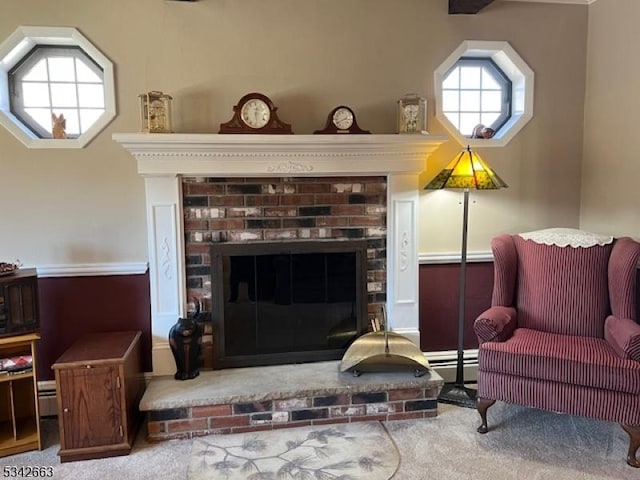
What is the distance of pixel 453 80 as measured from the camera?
3432 mm

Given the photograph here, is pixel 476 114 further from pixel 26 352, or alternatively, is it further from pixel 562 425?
pixel 26 352

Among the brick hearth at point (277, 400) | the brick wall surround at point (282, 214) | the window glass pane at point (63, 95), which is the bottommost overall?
the brick hearth at point (277, 400)

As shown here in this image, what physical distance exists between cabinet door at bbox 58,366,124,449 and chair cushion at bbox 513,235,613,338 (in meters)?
2.37

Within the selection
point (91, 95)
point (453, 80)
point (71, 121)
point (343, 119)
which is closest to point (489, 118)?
point (453, 80)

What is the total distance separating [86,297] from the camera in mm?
3006

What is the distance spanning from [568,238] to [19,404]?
3.40 meters

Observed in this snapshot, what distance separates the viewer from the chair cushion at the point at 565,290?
290cm

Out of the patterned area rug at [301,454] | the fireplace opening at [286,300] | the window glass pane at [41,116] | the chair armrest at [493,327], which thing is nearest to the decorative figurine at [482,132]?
the fireplace opening at [286,300]

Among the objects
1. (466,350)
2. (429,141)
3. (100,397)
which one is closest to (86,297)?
(100,397)

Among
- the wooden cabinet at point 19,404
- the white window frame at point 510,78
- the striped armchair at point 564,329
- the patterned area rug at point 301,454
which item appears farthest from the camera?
the white window frame at point 510,78

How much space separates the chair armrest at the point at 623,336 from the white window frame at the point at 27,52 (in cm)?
305

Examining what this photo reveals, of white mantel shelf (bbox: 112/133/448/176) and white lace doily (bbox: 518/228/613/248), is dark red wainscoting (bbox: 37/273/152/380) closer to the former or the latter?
white mantel shelf (bbox: 112/133/448/176)

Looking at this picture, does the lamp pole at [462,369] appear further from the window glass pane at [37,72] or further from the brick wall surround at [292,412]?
the window glass pane at [37,72]

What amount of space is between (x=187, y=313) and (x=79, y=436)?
2.86ft
